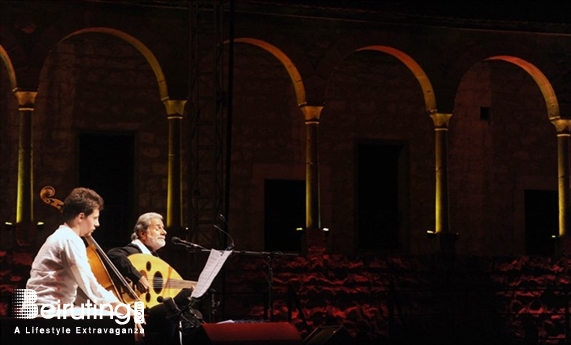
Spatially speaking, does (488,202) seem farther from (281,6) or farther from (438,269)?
(281,6)

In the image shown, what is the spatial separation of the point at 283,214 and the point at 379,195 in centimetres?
174

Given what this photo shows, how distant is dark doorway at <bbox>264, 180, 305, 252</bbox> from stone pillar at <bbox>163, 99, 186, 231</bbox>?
2965 millimetres

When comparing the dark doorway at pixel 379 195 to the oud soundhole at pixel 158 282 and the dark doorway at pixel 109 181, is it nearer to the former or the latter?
the dark doorway at pixel 109 181

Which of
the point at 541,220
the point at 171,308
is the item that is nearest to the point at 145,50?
the point at 171,308

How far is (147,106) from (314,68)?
2.98 m

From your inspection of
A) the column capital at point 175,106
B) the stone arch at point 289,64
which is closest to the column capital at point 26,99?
the column capital at point 175,106

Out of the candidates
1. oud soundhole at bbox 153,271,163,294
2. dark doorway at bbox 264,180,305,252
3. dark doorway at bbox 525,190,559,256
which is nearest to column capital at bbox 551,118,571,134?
dark doorway at bbox 525,190,559,256

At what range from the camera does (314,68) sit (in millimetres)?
17766

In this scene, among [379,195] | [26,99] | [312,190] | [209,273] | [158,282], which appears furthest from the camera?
[379,195]

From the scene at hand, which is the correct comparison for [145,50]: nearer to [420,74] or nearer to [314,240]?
[314,240]

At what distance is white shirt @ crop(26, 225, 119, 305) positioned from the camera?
7531mm

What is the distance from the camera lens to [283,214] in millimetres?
19906

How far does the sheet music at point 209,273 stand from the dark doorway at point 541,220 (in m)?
11.7

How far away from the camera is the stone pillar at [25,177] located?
16078 millimetres
